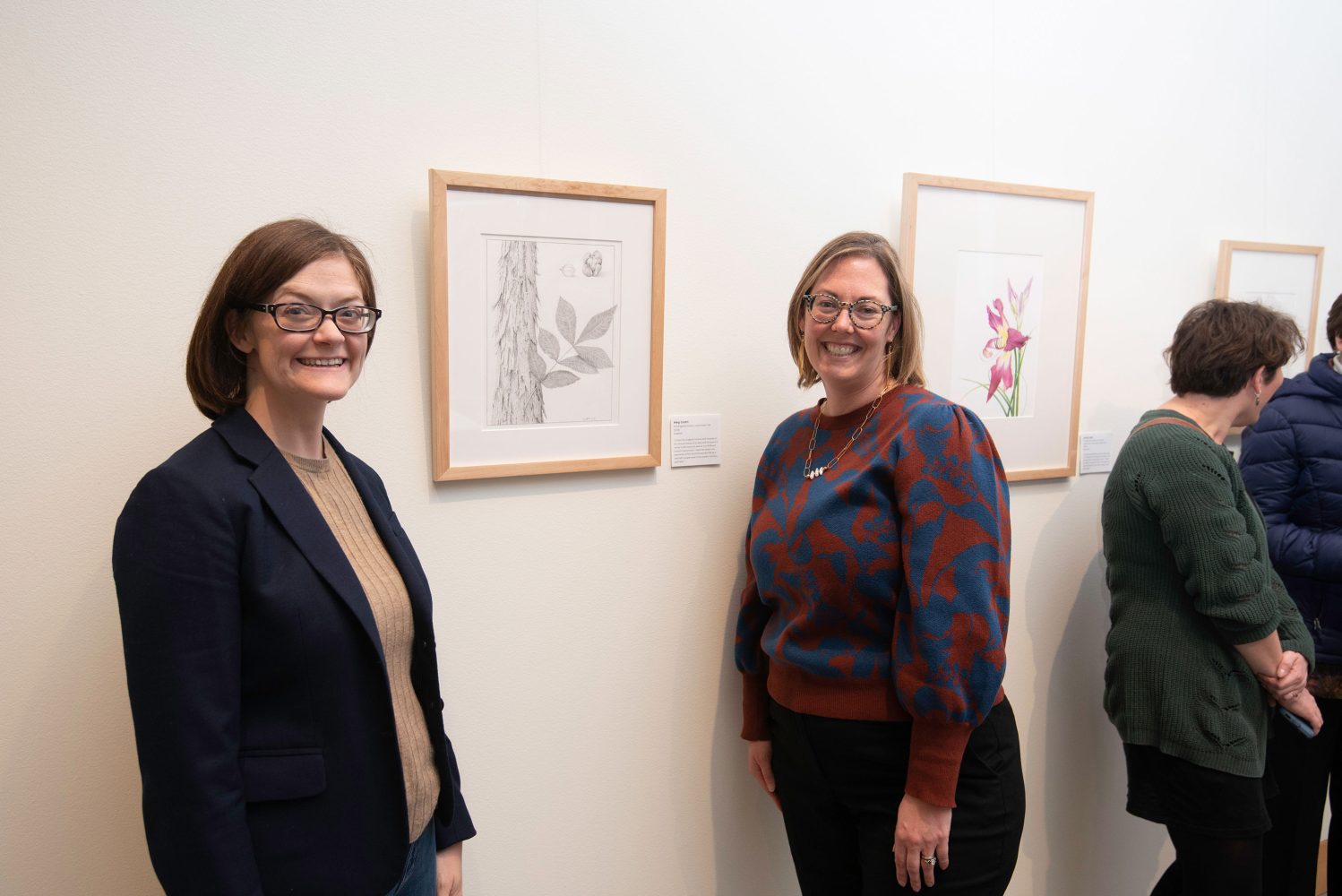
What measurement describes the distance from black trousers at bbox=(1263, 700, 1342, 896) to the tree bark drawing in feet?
6.01

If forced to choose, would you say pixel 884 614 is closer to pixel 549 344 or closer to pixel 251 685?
pixel 549 344

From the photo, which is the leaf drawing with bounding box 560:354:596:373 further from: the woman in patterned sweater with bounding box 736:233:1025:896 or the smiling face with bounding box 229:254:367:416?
the smiling face with bounding box 229:254:367:416

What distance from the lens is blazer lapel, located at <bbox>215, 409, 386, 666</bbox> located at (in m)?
1.12

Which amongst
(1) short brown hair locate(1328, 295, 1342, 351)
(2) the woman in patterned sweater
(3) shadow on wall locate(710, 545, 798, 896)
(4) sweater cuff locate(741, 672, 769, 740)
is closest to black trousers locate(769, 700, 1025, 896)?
(2) the woman in patterned sweater

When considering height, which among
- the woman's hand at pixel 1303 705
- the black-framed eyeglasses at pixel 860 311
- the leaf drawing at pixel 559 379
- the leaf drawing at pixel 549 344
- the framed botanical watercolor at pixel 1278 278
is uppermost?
the framed botanical watercolor at pixel 1278 278

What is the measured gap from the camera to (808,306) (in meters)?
1.69

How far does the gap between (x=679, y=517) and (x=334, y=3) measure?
1130 mm

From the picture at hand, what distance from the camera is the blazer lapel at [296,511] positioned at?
112 centimetres

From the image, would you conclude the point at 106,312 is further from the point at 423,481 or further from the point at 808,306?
the point at 808,306

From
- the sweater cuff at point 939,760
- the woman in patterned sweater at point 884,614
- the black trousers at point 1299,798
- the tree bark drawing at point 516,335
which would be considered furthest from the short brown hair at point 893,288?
the black trousers at point 1299,798

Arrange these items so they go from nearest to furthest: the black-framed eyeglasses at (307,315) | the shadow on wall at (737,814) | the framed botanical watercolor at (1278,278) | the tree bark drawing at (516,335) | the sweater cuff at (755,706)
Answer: the black-framed eyeglasses at (307,315) → the tree bark drawing at (516,335) → the sweater cuff at (755,706) → the shadow on wall at (737,814) → the framed botanical watercolor at (1278,278)

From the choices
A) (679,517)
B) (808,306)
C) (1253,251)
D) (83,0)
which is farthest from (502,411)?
(1253,251)

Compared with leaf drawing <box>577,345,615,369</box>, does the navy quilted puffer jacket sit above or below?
below

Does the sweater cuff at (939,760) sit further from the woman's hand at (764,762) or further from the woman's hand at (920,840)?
the woman's hand at (764,762)
